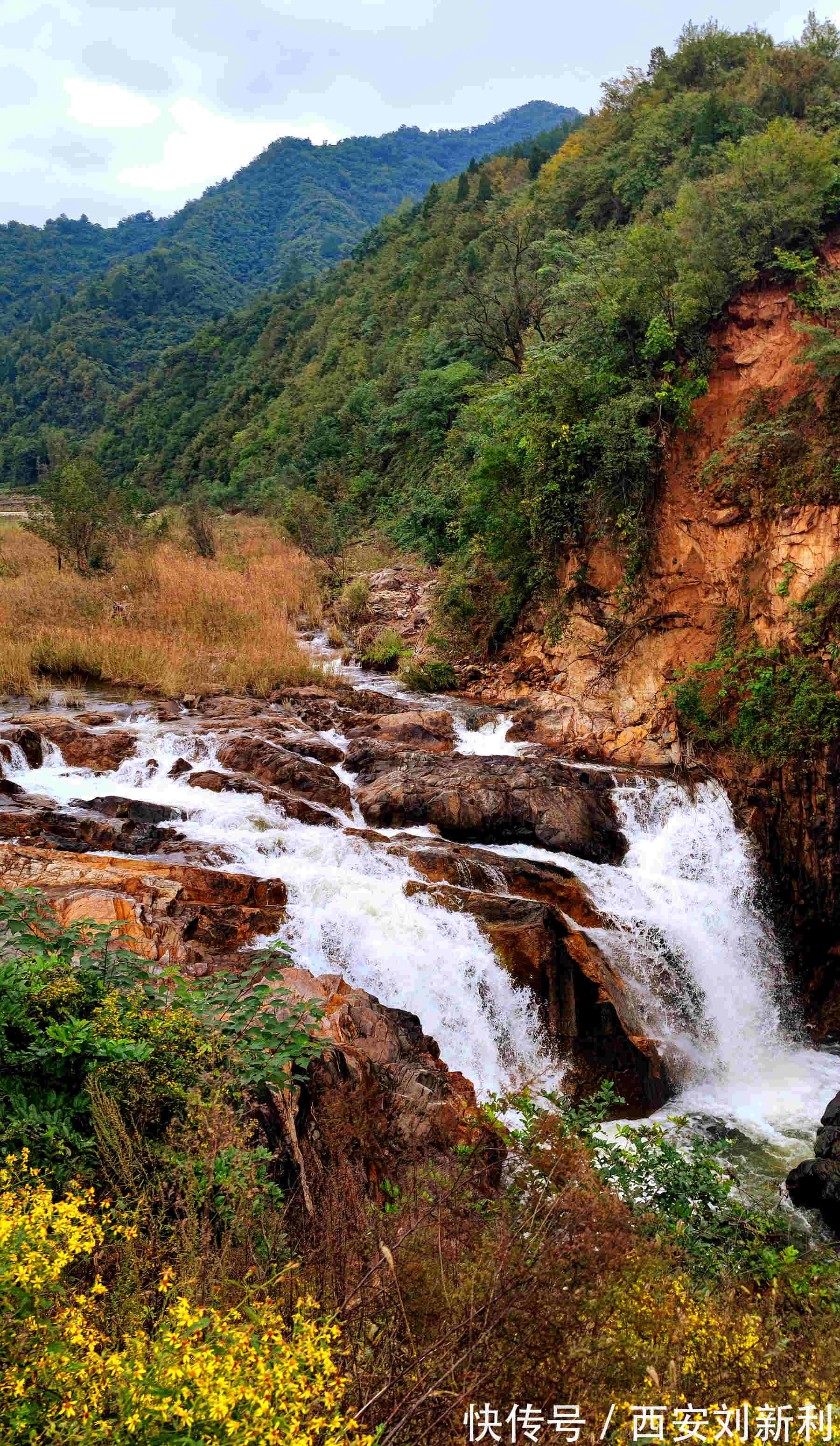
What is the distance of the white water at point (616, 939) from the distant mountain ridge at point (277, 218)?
174 feet

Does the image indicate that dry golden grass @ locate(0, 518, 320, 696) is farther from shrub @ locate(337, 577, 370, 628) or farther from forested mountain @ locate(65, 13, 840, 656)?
forested mountain @ locate(65, 13, 840, 656)

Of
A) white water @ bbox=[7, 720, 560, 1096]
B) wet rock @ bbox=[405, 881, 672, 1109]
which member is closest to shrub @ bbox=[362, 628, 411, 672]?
white water @ bbox=[7, 720, 560, 1096]

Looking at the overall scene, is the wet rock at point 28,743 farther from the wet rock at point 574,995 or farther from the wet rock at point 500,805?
the wet rock at point 574,995

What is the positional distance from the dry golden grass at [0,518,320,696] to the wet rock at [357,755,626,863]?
3867 millimetres

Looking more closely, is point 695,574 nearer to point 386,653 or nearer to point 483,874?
point 386,653

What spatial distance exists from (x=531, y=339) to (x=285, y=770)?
44.7ft

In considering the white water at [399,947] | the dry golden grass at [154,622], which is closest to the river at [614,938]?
the white water at [399,947]

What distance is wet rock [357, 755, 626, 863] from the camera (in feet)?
30.7

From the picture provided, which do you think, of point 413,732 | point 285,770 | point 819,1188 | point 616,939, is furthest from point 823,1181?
point 413,732

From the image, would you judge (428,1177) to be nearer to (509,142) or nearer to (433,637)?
(433,637)

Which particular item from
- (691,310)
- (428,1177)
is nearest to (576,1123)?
(428,1177)

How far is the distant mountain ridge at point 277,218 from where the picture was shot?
73438mm

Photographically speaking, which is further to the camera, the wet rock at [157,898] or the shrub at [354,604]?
the shrub at [354,604]

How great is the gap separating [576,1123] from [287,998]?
181cm
